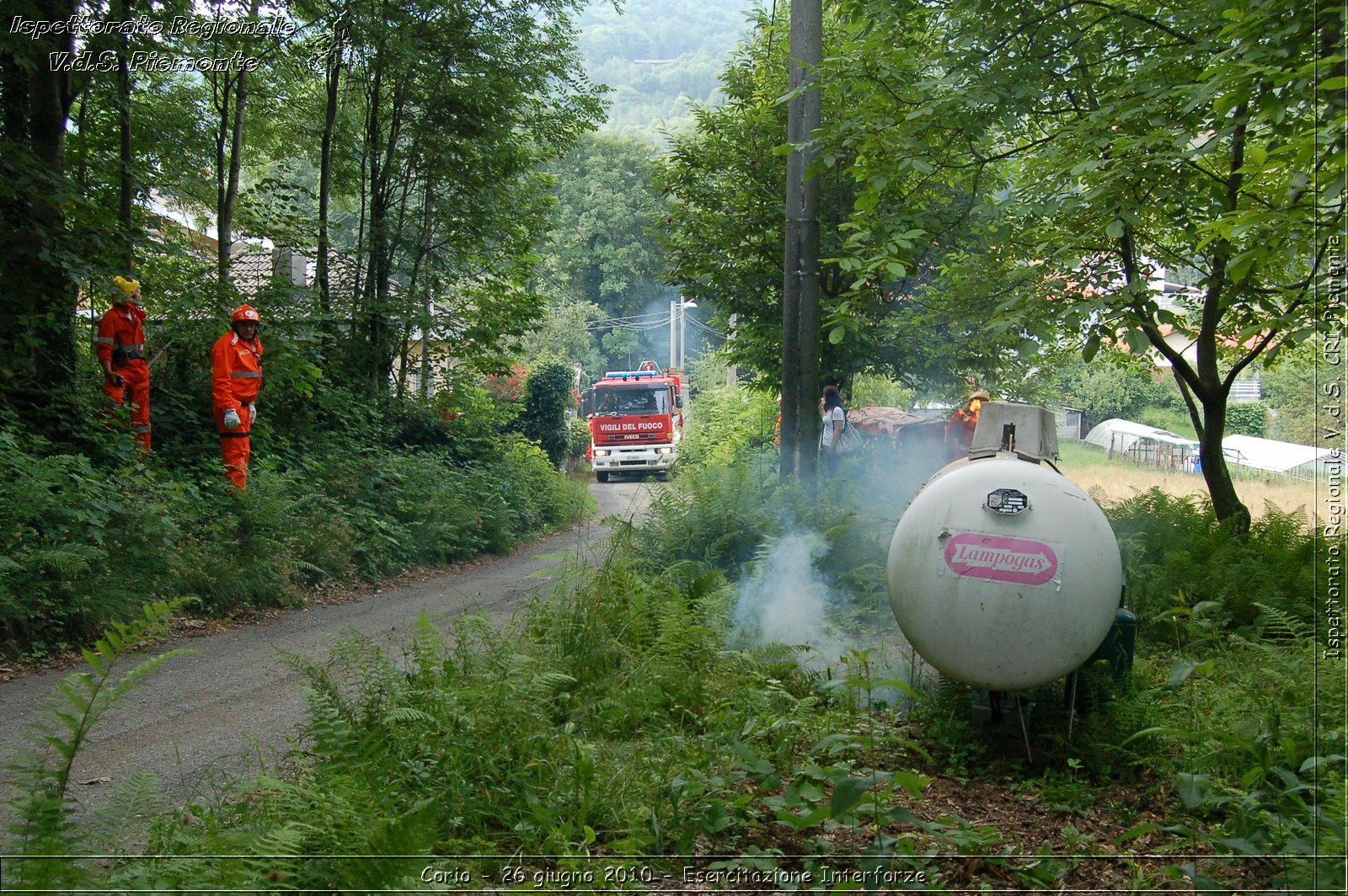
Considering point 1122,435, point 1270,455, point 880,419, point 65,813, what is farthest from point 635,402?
point 65,813

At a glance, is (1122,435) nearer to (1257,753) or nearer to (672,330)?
(1257,753)

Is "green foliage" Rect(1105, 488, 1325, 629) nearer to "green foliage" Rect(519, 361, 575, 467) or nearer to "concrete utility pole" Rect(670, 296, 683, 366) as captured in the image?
"green foliage" Rect(519, 361, 575, 467)

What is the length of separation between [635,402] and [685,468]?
18370 millimetres

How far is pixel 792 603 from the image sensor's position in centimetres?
781

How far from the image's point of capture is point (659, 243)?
1725 centimetres

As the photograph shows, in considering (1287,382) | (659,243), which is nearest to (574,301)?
(659,243)

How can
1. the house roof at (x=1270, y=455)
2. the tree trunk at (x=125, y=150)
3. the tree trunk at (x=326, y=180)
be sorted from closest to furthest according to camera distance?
the tree trunk at (x=125, y=150) → the tree trunk at (x=326, y=180) → the house roof at (x=1270, y=455)

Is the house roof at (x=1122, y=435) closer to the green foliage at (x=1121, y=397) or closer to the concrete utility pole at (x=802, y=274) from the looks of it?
the green foliage at (x=1121, y=397)

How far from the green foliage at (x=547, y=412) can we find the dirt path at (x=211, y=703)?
49.1 ft

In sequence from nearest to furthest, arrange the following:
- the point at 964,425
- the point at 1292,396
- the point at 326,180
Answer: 1. the point at 964,425
2. the point at 326,180
3. the point at 1292,396

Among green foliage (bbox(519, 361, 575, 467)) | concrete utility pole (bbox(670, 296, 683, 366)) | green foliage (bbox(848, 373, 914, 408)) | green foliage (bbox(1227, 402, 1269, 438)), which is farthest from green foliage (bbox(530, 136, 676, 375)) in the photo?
green foliage (bbox(1227, 402, 1269, 438))

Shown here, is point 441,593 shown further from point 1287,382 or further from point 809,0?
point 1287,382

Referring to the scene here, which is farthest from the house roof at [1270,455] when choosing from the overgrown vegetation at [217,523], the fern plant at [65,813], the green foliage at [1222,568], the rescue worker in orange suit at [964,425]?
the fern plant at [65,813]

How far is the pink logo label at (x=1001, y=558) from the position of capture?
16.2ft
